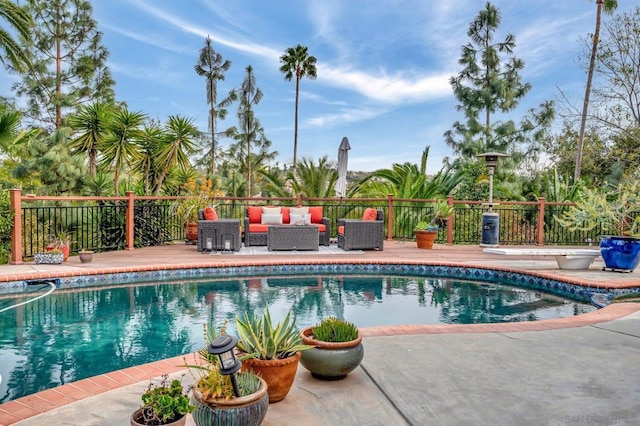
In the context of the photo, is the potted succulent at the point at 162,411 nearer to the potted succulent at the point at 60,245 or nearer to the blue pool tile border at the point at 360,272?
the blue pool tile border at the point at 360,272

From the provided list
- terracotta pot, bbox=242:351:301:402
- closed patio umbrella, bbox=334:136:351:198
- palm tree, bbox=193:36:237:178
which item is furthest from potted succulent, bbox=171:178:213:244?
palm tree, bbox=193:36:237:178

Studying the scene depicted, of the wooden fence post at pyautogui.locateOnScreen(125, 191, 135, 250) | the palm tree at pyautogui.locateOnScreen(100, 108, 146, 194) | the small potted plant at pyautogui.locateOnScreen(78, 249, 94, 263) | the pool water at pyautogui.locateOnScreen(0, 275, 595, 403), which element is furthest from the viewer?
the palm tree at pyautogui.locateOnScreen(100, 108, 146, 194)

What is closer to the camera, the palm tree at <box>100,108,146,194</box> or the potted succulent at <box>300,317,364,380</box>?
the potted succulent at <box>300,317,364,380</box>

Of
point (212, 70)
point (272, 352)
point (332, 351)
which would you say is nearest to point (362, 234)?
point (332, 351)

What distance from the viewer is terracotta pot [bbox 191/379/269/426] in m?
1.94

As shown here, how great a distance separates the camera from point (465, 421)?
2.29 meters

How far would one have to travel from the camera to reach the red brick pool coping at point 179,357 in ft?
8.30

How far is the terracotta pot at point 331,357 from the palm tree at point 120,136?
8.22 metres

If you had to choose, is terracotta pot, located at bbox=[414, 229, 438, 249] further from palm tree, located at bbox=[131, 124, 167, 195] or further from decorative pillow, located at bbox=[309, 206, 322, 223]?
palm tree, located at bbox=[131, 124, 167, 195]

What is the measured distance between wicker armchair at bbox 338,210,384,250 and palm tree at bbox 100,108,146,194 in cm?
474


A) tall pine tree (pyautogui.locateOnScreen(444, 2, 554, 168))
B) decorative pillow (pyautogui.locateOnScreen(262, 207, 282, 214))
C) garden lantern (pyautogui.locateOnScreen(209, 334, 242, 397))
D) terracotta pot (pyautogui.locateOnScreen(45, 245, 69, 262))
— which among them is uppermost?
tall pine tree (pyautogui.locateOnScreen(444, 2, 554, 168))

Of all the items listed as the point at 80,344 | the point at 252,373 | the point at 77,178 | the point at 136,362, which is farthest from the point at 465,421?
the point at 77,178

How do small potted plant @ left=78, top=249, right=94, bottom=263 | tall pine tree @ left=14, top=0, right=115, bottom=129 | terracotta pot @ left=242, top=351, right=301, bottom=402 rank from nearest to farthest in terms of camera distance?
terracotta pot @ left=242, top=351, right=301, bottom=402 → small potted plant @ left=78, top=249, right=94, bottom=263 → tall pine tree @ left=14, top=0, right=115, bottom=129

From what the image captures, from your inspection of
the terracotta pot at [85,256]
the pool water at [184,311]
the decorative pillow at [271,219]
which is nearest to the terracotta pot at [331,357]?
the pool water at [184,311]
